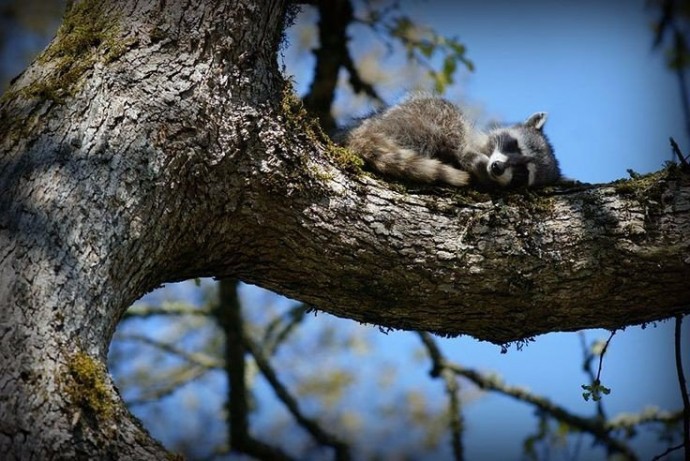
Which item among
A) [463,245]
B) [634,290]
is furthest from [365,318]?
[634,290]

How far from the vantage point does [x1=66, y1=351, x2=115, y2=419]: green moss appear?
257 cm

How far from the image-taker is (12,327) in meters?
2.53

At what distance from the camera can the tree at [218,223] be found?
264 centimetres

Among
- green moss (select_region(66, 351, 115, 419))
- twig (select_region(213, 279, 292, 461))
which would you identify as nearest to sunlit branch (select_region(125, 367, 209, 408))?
twig (select_region(213, 279, 292, 461))

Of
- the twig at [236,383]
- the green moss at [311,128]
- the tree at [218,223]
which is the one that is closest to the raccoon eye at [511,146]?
the tree at [218,223]

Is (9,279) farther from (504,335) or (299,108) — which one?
(504,335)

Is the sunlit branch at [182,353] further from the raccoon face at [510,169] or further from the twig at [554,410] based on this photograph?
the raccoon face at [510,169]

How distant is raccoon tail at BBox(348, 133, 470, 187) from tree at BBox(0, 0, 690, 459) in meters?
0.11

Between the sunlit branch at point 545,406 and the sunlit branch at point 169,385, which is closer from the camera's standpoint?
the sunlit branch at point 545,406

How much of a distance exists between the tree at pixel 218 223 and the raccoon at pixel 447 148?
186mm

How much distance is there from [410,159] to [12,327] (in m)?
1.81

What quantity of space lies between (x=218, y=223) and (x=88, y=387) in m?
0.86

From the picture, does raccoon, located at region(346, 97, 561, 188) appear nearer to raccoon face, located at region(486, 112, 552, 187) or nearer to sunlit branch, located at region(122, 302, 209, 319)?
raccoon face, located at region(486, 112, 552, 187)

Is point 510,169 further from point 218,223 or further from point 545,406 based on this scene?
point 545,406
